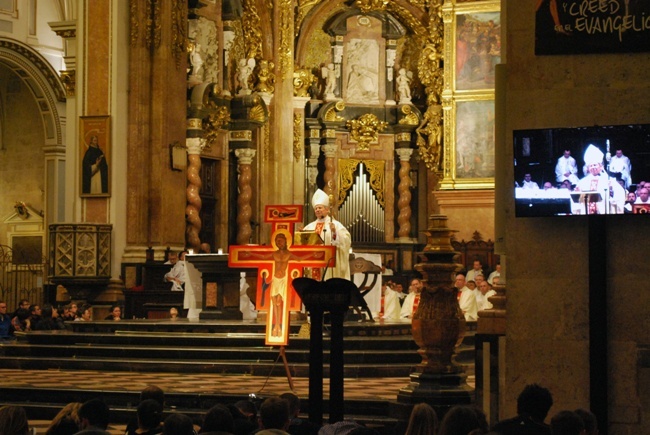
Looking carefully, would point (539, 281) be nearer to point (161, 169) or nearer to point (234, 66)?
point (161, 169)

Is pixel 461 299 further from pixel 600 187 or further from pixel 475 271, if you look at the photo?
pixel 600 187

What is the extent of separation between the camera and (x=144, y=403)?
7.07 metres

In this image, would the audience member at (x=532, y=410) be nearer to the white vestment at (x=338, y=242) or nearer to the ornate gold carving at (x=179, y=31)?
the white vestment at (x=338, y=242)

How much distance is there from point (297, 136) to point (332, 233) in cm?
1092

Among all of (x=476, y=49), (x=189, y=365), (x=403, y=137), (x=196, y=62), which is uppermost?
(x=476, y=49)

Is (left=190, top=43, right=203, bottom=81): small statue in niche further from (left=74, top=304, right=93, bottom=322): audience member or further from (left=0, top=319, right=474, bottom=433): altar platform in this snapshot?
(left=0, top=319, right=474, bottom=433): altar platform

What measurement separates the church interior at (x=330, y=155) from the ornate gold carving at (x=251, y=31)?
0.04 metres

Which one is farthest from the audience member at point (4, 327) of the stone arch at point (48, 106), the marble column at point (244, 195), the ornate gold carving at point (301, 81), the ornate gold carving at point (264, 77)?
the ornate gold carving at point (301, 81)

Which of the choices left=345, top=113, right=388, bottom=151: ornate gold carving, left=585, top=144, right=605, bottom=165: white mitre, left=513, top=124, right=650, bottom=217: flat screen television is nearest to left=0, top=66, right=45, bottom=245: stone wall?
left=345, top=113, right=388, bottom=151: ornate gold carving

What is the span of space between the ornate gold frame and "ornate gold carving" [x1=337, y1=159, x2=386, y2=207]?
2.33m

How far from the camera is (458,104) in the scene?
2506cm

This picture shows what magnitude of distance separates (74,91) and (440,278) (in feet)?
39.7

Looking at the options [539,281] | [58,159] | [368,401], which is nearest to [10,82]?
[58,159]

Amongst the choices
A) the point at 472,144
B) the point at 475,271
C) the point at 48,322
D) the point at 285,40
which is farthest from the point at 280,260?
Result: the point at 285,40
